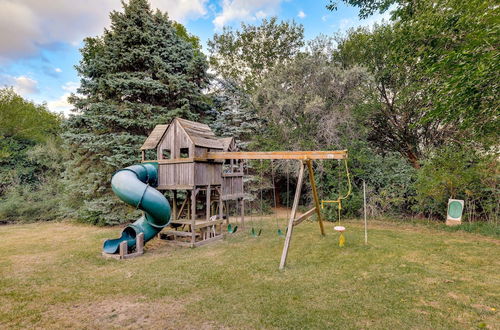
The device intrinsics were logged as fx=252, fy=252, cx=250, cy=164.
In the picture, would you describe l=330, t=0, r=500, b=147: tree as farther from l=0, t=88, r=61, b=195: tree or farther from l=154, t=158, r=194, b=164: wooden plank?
l=0, t=88, r=61, b=195: tree

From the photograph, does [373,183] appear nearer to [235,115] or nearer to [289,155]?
[289,155]

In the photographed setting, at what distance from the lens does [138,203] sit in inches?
286

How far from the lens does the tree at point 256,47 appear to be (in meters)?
21.0

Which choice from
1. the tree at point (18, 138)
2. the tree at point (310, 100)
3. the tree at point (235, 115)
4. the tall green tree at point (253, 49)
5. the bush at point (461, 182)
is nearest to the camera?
the bush at point (461, 182)

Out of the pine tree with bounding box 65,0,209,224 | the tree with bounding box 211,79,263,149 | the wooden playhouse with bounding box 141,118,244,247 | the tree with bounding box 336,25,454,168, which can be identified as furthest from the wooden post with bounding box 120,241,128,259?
the tree with bounding box 336,25,454,168

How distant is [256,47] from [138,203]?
1824cm

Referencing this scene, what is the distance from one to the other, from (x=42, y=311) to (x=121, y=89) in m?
11.1

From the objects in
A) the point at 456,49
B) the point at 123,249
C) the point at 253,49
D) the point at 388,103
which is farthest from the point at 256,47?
the point at 123,249

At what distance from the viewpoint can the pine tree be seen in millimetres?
12383

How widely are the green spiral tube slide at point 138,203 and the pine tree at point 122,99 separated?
4.86 meters

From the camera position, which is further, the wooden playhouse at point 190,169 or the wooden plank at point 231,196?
the wooden plank at point 231,196

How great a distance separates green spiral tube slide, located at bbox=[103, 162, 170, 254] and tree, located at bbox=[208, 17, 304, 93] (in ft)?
49.6

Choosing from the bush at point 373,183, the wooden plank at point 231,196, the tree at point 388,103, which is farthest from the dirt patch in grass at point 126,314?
the tree at point 388,103

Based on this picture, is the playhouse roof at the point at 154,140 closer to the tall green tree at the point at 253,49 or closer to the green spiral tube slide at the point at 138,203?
the green spiral tube slide at the point at 138,203
